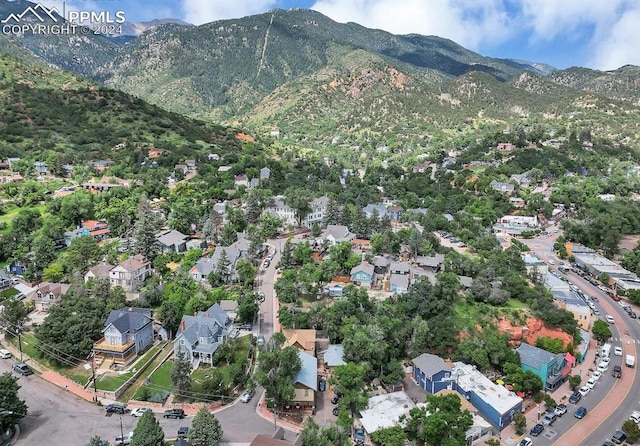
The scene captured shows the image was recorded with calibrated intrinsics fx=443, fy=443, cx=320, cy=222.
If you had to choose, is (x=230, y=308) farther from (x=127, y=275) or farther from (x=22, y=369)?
(x=22, y=369)

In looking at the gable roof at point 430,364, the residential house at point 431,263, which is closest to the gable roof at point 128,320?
the gable roof at point 430,364

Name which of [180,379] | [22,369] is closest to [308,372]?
[180,379]

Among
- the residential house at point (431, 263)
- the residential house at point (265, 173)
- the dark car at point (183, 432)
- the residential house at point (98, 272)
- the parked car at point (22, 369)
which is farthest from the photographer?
the residential house at point (265, 173)

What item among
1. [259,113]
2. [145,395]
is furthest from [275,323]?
[259,113]

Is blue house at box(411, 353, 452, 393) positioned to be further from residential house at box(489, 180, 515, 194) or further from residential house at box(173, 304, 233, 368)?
residential house at box(489, 180, 515, 194)

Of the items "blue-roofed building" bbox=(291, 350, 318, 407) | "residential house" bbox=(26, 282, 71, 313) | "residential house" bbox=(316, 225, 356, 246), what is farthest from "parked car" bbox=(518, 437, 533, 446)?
"residential house" bbox=(26, 282, 71, 313)

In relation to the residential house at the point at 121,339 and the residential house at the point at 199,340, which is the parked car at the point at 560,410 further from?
the residential house at the point at 121,339
